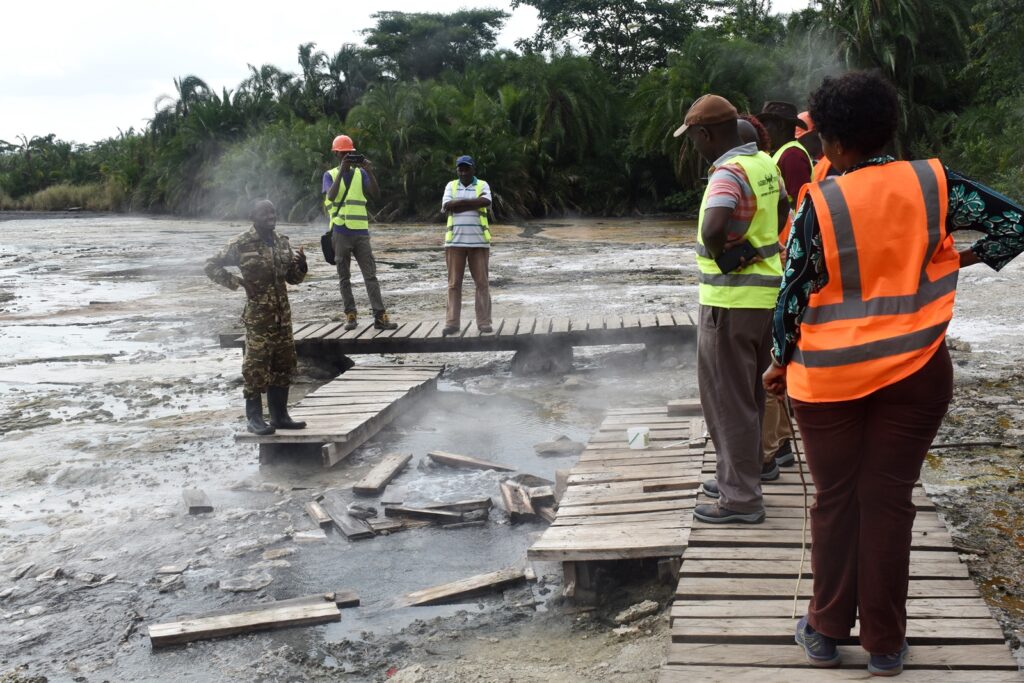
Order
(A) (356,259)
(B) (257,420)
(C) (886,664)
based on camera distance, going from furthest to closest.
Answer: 1. (A) (356,259)
2. (B) (257,420)
3. (C) (886,664)

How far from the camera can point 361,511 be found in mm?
6031

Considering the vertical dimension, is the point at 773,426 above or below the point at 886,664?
above

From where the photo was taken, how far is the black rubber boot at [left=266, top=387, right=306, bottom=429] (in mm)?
7025

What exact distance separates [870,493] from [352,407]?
220 inches

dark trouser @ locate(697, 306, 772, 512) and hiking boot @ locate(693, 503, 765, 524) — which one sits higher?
dark trouser @ locate(697, 306, 772, 512)

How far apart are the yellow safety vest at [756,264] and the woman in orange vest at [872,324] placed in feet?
4.17

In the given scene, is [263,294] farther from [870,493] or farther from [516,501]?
[870,493]

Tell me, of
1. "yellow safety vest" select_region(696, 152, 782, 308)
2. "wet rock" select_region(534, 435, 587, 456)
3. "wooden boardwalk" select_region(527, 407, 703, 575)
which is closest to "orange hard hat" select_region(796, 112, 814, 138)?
"yellow safety vest" select_region(696, 152, 782, 308)

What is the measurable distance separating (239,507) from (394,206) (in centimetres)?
2756

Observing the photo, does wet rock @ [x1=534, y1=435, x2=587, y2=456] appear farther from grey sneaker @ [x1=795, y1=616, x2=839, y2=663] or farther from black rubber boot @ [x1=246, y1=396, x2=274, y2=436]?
grey sneaker @ [x1=795, y1=616, x2=839, y2=663]

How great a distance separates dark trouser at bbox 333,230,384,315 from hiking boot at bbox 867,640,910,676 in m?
7.32

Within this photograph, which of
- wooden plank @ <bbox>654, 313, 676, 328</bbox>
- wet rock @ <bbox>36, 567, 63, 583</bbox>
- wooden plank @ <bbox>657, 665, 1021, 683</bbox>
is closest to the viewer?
wooden plank @ <bbox>657, 665, 1021, 683</bbox>

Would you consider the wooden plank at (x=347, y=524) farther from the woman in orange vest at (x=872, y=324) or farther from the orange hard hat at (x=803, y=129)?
the woman in orange vest at (x=872, y=324)

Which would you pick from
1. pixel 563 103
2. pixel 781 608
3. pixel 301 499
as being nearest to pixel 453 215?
pixel 301 499
